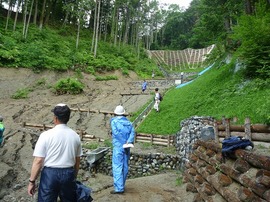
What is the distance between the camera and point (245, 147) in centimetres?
374

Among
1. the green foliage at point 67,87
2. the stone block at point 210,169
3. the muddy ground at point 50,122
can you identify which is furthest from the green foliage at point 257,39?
the green foliage at point 67,87

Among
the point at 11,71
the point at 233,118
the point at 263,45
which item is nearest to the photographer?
the point at 233,118

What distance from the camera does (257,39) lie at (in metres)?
10.2

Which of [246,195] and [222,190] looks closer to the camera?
[246,195]

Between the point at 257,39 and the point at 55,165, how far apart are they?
9568mm

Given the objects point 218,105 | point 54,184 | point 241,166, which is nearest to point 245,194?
point 241,166

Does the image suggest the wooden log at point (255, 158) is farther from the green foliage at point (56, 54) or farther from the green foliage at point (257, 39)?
the green foliage at point (56, 54)

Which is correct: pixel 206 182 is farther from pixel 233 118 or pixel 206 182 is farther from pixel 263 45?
pixel 263 45

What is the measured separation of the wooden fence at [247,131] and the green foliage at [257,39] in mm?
4243

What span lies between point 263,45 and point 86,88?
16.2m

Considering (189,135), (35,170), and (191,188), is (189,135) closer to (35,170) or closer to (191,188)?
(191,188)

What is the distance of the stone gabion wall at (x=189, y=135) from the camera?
7.95 metres

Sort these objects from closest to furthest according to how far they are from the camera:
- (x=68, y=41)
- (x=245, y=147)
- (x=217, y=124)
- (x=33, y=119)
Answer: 1. (x=245, y=147)
2. (x=217, y=124)
3. (x=33, y=119)
4. (x=68, y=41)

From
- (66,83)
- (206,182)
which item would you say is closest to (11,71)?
(66,83)
